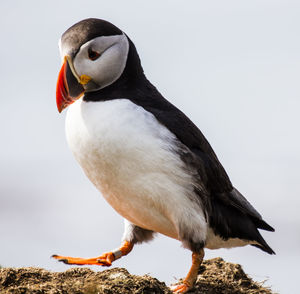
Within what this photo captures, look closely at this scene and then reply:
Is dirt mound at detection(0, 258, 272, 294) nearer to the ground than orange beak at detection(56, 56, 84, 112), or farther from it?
nearer to the ground

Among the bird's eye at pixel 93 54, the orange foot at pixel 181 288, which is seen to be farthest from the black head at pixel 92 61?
the orange foot at pixel 181 288

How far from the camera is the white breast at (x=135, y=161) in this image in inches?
209

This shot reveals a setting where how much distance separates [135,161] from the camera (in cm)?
533

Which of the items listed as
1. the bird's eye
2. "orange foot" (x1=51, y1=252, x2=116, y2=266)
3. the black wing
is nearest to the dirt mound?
the black wing

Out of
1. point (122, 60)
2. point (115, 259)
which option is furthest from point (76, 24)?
point (115, 259)

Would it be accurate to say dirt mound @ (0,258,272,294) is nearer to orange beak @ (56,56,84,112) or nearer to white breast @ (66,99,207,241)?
white breast @ (66,99,207,241)

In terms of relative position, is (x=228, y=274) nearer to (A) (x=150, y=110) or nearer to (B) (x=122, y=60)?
(A) (x=150, y=110)

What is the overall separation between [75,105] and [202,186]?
1.49 m

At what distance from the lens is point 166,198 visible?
5.46 meters

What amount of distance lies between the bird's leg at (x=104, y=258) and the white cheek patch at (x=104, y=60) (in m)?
1.80

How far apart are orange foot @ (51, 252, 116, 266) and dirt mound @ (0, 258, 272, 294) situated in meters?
0.58

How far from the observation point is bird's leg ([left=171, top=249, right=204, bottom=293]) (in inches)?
216

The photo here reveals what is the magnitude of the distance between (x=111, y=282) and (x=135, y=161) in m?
1.10

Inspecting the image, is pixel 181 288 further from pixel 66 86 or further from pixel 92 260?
pixel 66 86
